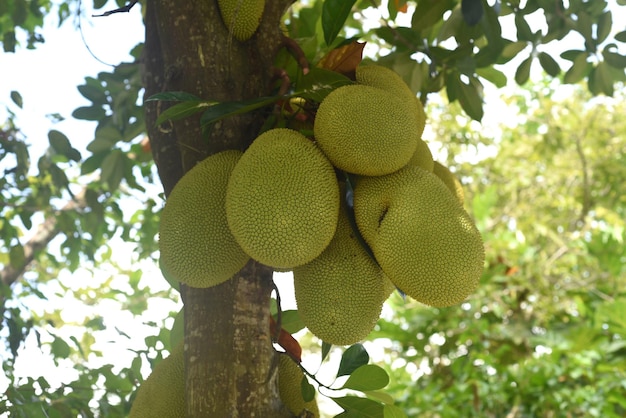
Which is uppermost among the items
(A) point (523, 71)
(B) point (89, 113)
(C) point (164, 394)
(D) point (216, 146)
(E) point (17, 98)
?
(E) point (17, 98)

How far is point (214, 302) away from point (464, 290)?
0.35m

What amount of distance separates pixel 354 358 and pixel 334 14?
0.56 metres

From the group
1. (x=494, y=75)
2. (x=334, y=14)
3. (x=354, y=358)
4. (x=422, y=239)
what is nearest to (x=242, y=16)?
(x=334, y=14)

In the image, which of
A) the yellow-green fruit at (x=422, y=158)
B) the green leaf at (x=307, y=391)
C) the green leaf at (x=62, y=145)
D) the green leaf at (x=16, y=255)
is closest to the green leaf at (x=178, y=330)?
the green leaf at (x=307, y=391)

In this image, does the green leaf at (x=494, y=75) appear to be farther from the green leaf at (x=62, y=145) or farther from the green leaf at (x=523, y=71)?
the green leaf at (x=62, y=145)

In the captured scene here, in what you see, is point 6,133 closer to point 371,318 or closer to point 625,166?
point 371,318

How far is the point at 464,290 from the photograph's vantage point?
87 cm

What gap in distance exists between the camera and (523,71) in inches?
60.5

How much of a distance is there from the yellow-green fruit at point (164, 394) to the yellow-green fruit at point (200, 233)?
0.19 meters

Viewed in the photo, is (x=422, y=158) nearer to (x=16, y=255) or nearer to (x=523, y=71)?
(x=523, y=71)

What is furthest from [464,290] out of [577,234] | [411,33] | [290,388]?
[577,234]

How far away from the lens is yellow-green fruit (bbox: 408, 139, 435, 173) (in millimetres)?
1028

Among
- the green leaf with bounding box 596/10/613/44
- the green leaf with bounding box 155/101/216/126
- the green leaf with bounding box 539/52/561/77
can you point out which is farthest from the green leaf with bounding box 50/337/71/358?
the green leaf with bounding box 596/10/613/44

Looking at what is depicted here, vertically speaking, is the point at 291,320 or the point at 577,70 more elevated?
the point at 291,320
